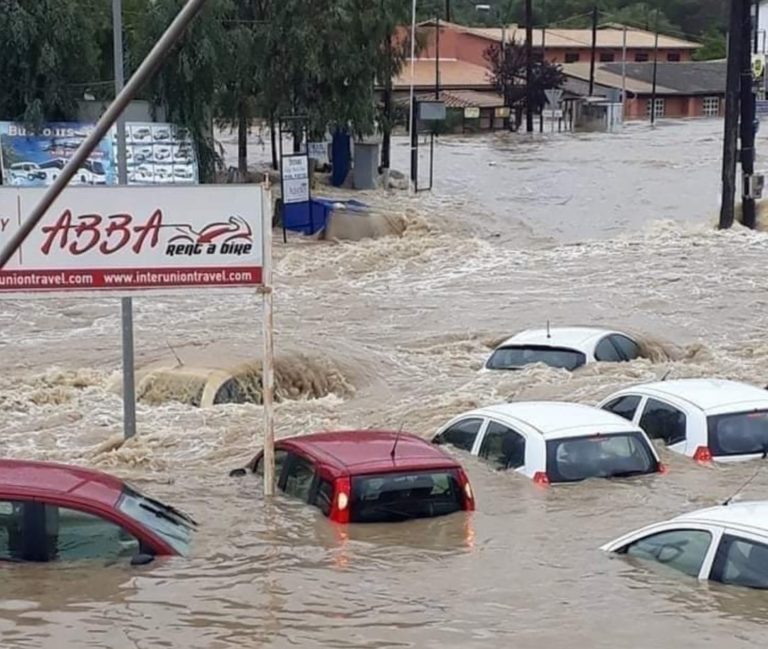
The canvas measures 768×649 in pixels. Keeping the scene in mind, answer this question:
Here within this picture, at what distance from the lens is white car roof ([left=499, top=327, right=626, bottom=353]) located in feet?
62.3

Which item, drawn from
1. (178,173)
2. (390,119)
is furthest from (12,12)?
(390,119)

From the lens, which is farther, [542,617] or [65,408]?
[65,408]

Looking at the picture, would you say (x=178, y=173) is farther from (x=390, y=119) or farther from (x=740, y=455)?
(x=740, y=455)

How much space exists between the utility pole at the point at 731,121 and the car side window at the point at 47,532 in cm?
2959

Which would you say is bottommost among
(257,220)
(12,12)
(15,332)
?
(15,332)

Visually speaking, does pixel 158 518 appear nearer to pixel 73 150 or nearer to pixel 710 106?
pixel 73 150

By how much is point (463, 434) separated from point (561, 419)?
1.09 metres

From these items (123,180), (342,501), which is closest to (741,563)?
(342,501)

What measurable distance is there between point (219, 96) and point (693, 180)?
19064 mm

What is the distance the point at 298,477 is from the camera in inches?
440

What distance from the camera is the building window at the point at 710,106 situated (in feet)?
327

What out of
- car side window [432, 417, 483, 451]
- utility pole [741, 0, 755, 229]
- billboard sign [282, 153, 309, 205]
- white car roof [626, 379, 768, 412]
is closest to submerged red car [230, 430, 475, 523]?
car side window [432, 417, 483, 451]

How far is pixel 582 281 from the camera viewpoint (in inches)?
1184

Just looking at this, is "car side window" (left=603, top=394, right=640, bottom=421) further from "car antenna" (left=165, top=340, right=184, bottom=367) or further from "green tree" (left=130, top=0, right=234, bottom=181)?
"green tree" (left=130, top=0, right=234, bottom=181)
